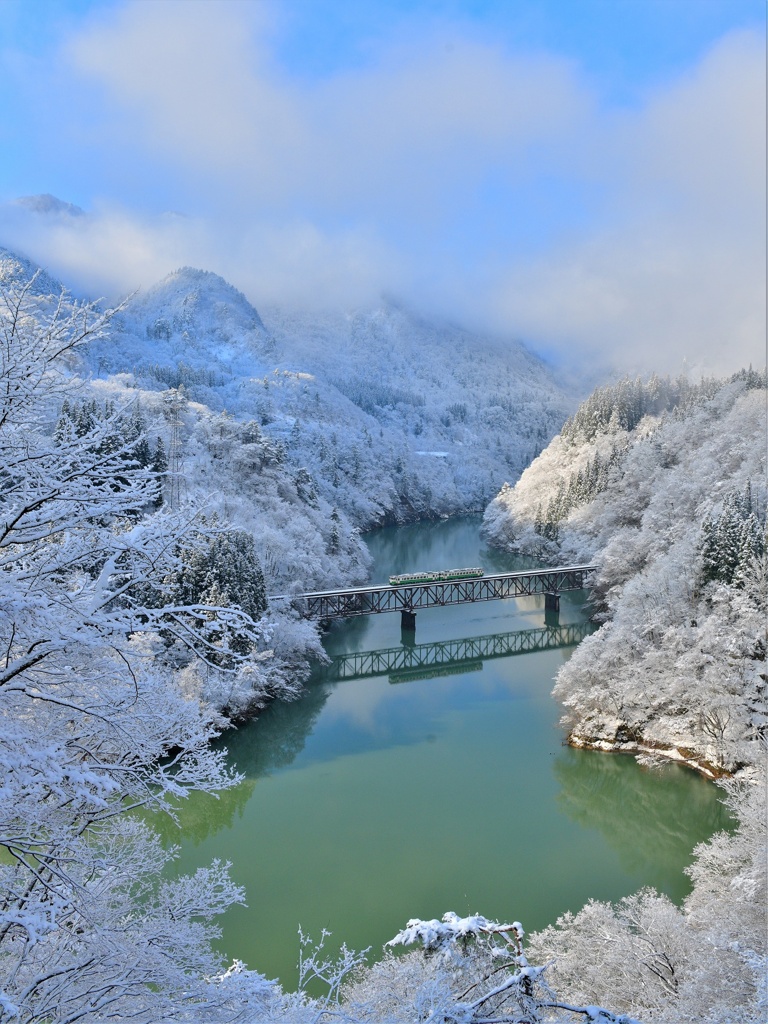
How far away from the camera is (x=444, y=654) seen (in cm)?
3469

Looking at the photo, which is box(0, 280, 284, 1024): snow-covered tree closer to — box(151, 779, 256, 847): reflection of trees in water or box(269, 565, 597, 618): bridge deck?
box(151, 779, 256, 847): reflection of trees in water

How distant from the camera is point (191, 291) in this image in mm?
123875

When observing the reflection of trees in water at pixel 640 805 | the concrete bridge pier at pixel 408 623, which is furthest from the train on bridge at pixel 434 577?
the reflection of trees in water at pixel 640 805

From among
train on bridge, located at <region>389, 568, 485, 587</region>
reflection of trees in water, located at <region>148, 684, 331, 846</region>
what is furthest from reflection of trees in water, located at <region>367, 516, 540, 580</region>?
reflection of trees in water, located at <region>148, 684, 331, 846</region>

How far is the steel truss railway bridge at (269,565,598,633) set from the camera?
35.7 m

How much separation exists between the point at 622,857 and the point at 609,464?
45.0 meters

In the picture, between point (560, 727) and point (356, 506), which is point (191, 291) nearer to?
point (356, 506)

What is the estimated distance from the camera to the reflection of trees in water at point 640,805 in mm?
18875

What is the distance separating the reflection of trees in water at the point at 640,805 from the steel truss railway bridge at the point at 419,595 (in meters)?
15.3

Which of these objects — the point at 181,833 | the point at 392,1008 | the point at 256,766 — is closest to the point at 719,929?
the point at 392,1008

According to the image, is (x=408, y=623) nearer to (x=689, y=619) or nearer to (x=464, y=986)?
(x=689, y=619)

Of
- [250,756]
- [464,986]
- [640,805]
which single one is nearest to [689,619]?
[640,805]

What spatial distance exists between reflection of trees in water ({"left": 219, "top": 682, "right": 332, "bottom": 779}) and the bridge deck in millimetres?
5571

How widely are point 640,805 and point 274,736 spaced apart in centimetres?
1335
